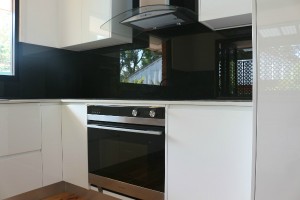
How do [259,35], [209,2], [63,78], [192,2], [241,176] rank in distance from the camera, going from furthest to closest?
[63,78], [192,2], [209,2], [241,176], [259,35]

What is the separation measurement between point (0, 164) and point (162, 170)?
114cm

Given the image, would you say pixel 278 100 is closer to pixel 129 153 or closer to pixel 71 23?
pixel 129 153

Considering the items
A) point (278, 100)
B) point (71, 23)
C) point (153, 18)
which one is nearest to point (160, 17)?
point (153, 18)

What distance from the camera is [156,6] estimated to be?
1.78m

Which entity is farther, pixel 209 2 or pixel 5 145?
pixel 5 145

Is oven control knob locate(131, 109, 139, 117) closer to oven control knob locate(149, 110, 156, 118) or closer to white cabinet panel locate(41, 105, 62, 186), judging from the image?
oven control knob locate(149, 110, 156, 118)

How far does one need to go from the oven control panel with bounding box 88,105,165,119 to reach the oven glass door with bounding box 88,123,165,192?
8 centimetres

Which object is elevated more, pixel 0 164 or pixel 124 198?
pixel 0 164

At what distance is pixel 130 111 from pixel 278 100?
0.92 metres

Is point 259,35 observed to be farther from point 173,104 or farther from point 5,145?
point 5,145

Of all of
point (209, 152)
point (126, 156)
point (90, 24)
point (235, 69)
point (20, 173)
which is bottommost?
point (20, 173)

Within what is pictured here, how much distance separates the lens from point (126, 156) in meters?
1.72

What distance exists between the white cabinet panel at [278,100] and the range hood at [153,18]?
79cm

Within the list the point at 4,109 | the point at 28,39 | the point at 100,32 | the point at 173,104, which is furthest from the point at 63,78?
the point at 173,104
